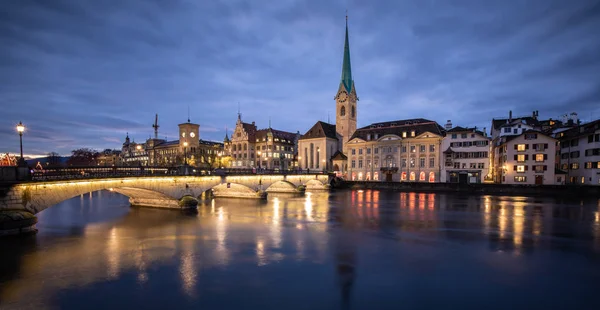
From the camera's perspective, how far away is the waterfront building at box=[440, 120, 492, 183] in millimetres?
67875

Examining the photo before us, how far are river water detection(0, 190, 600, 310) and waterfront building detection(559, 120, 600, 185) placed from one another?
3274cm

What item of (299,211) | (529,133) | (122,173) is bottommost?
(299,211)

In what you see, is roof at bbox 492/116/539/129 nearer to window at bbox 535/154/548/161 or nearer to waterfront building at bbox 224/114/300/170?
window at bbox 535/154/548/161

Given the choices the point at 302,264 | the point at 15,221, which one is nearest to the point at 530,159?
the point at 302,264

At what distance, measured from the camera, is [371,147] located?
84938 mm

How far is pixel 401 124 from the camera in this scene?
85.5 metres

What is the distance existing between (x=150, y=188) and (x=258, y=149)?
76.6 m

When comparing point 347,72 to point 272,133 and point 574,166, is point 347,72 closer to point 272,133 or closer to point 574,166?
point 272,133

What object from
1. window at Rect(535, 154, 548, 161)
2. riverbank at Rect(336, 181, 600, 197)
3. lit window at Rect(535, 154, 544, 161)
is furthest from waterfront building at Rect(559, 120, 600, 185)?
lit window at Rect(535, 154, 544, 161)

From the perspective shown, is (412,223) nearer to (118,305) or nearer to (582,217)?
(582,217)

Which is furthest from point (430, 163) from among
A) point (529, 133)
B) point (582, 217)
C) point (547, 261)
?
point (547, 261)

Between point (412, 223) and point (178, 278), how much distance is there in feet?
77.4

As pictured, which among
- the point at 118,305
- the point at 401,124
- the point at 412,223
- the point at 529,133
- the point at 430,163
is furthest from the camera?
the point at 401,124

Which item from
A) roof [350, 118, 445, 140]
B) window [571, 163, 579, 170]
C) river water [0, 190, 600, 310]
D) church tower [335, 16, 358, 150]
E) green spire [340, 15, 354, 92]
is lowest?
river water [0, 190, 600, 310]
